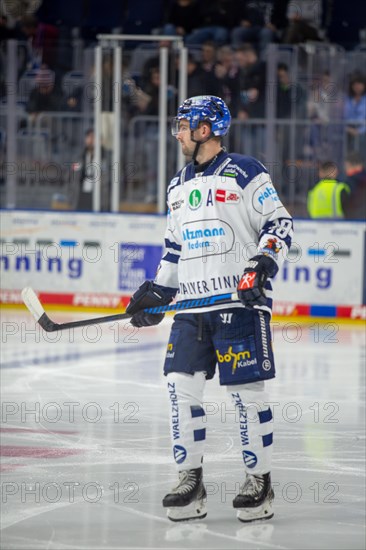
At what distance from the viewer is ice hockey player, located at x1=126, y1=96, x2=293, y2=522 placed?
16.3 ft

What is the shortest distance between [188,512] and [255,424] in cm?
45

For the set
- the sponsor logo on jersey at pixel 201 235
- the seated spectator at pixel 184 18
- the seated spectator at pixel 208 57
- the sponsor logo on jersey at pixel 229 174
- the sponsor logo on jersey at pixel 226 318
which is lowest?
the sponsor logo on jersey at pixel 226 318

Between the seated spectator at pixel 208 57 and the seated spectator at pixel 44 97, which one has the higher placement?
the seated spectator at pixel 208 57

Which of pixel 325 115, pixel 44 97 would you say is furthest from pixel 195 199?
pixel 44 97

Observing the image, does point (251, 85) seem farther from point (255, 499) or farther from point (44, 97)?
point (255, 499)

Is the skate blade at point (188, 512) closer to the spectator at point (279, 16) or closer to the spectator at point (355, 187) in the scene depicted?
the spectator at point (355, 187)

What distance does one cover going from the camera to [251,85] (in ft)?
38.4

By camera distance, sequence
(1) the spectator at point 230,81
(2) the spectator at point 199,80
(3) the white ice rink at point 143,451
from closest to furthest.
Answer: (3) the white ice rink at point 143,451 < (2) the spectator at point 199,80 < (1) the spectator at point 230,81

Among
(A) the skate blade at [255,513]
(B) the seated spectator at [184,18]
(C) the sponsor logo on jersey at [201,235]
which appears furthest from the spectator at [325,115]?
(A) the skate blade at [255,513]

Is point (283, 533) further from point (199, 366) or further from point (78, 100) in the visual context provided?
point (78, 100)

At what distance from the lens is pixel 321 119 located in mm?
11680

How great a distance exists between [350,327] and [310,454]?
490 centimetres

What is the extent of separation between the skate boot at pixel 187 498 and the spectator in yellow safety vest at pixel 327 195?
22.1ft

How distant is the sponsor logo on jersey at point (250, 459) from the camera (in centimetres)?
500
